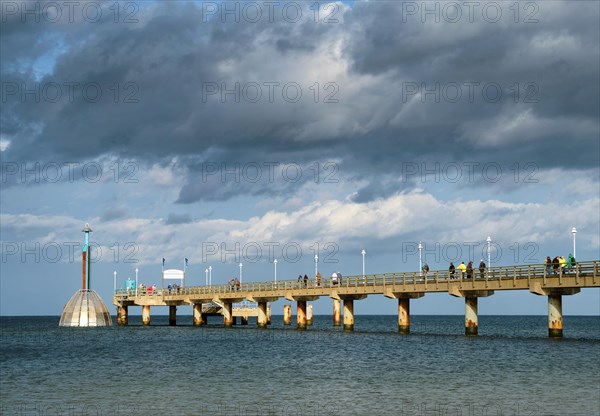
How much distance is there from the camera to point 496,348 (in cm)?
5184

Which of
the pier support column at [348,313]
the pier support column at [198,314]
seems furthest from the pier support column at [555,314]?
the pier support column at [198,314]

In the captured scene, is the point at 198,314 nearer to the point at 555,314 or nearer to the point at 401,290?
the point at 401,290

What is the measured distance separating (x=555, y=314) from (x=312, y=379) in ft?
73.6

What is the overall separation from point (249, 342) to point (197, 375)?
25.4m

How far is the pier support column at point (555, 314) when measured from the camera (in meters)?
53.4

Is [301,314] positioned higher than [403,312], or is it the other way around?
[403,312]

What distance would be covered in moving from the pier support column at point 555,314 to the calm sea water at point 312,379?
4.10 feet

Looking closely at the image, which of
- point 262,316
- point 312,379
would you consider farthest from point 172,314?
point 312,379

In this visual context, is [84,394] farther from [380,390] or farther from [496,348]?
[496,348]

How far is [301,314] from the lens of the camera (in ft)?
268

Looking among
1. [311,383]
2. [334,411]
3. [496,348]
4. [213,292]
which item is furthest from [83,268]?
[334,411]

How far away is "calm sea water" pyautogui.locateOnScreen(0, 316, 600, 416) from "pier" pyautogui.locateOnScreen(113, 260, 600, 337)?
3187mm

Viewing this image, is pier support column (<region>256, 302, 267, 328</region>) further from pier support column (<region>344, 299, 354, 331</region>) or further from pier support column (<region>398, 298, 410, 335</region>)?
pier support column (<region>398, 298, 410, 335</region>)

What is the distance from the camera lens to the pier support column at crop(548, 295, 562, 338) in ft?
175
